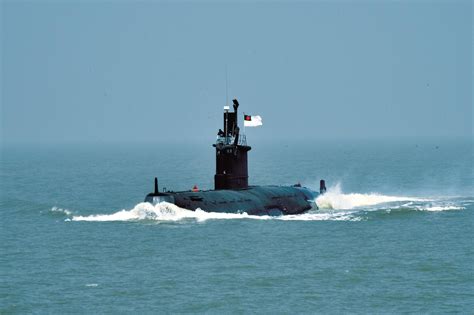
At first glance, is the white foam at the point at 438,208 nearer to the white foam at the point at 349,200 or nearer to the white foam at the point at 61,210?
the white foam at the point at 349,200

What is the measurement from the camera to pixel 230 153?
7606 cm

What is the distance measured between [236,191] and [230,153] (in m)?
3.21

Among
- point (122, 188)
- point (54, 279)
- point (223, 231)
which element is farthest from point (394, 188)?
point (54, 279)

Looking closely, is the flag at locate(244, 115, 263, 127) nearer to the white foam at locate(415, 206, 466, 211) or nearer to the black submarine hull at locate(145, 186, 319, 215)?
the black submarine hull at locate(145, 186, 319, 215)

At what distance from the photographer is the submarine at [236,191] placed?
2771 inches

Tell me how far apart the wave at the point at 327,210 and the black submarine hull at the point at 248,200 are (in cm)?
51

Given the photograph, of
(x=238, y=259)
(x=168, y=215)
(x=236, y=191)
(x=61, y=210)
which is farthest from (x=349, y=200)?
(x=238, y=259)

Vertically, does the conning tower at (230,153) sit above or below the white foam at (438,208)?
above

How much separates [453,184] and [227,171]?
48374 millimetres

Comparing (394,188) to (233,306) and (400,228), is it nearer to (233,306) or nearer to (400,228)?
(400,228)

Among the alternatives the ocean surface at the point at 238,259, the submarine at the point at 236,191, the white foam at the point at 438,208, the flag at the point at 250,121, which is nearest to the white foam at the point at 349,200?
the ocean surface at the point at 238,259

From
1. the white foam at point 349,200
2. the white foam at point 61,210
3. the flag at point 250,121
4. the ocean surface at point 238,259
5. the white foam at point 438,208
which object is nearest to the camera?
the ocean surface at point 238,259

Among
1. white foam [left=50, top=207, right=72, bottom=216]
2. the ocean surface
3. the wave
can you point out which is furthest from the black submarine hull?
white foam [left=50, top=207, right=72, bottom=216]

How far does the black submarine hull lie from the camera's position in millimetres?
67375
